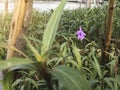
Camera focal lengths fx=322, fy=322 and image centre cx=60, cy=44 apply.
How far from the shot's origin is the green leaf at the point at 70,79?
0.96 meters

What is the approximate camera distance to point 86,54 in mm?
2023

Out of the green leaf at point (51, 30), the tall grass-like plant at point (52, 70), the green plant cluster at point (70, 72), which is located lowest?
the green plant cluster at point (70, 72)

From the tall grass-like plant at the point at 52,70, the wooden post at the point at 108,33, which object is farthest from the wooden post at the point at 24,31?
the tall grass-like plant at the point at 52,70

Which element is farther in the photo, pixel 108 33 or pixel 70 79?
pixel 108 33

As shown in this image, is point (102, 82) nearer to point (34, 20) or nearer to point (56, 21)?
point (56, 21)

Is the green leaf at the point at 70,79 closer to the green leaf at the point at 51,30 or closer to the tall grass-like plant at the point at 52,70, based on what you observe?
the tall grass-like plant at the point at 52,70

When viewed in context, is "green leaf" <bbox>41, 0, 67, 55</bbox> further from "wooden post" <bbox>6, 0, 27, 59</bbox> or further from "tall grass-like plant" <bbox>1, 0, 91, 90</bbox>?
"wooden post" <bbox>6, 0, 27, 59</bbox>

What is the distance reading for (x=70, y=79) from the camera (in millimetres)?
985

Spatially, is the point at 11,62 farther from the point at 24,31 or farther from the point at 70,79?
the point at 24,31

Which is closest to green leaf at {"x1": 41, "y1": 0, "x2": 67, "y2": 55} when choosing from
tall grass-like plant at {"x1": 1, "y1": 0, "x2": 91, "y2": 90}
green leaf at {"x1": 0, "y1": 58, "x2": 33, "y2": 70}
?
tall grass-like plant at {"x1": 1, "y1": 0, "x2": 91, "y2": 90}

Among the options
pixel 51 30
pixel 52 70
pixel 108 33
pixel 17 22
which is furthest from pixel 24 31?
pixel 52 70

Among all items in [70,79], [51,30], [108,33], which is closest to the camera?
[70,79]

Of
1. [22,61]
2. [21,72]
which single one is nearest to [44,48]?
[22,61]

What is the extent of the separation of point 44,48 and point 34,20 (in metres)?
4.31
